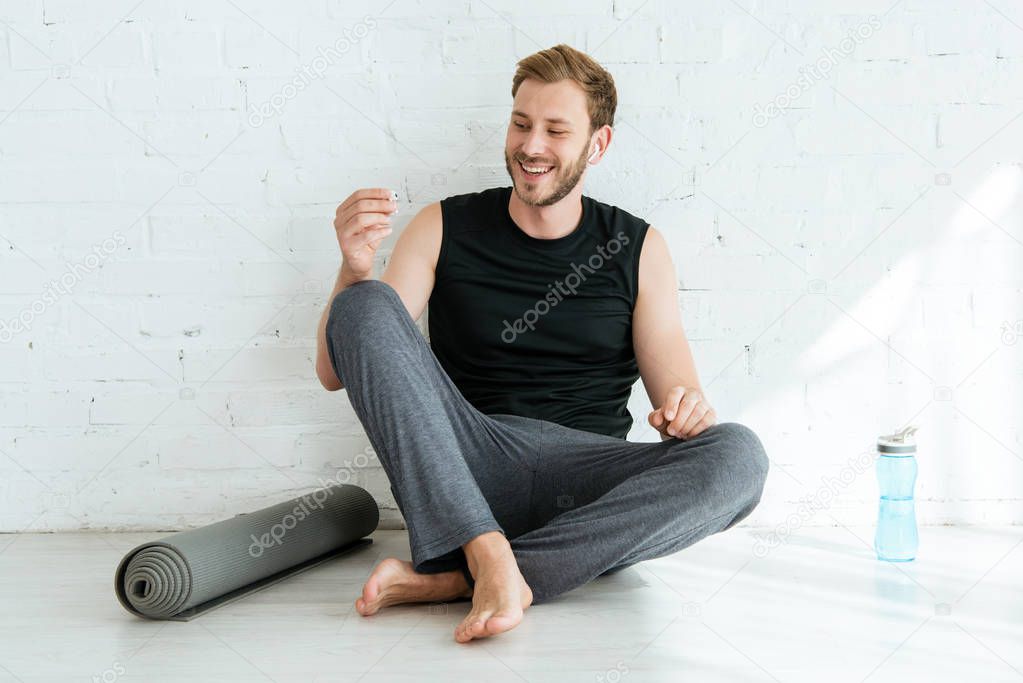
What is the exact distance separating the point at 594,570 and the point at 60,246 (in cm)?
137

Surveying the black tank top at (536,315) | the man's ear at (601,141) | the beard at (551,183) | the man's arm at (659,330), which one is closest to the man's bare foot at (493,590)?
the black tank top at (536,315)

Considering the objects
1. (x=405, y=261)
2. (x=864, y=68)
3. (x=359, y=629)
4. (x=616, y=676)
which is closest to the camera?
(x=616, y=676)

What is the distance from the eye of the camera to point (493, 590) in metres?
1.39

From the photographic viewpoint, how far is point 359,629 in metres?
1.46

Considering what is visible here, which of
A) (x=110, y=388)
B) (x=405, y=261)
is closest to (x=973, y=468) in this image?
→ (x=405, y=261)

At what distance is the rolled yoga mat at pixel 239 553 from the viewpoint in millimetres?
1489

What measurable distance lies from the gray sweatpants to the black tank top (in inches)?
9.8

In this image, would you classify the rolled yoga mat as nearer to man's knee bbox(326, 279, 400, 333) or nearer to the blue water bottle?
man's knee bbox(326, 279, 400, 333)

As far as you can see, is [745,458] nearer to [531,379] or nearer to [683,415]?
[683,415]

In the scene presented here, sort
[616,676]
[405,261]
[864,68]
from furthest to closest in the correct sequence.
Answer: [864,68] → [405,261] → [616,676]

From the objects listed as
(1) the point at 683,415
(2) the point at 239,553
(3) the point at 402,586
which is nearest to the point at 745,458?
(1) the point at 683,415

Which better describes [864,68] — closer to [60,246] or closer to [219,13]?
[219,13]

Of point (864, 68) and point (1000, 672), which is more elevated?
point (864, 68)

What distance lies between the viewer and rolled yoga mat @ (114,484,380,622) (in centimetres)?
149
